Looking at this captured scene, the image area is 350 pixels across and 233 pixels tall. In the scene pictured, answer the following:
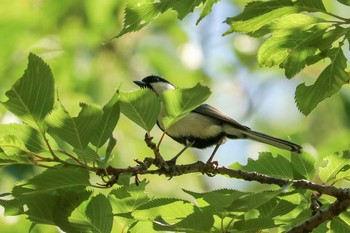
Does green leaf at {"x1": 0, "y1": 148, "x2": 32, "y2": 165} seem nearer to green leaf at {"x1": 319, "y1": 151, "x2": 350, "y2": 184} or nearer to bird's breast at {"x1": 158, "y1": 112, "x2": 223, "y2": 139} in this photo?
green leaf at {"x1": 319, "y1": 151, "x2": 350, "y2": 184}

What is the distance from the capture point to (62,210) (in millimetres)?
2342

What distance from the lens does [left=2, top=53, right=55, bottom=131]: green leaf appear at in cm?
214

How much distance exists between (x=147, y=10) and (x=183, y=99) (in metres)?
0.35

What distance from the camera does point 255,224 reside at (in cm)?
212

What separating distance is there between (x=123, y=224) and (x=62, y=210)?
0.23 m

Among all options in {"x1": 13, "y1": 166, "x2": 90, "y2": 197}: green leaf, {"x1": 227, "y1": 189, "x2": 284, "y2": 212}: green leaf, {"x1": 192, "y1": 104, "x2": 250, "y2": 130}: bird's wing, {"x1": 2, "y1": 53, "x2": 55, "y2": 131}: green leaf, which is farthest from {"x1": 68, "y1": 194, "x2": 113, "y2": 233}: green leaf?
{"x1": 192, "y1": 104, "x2": 250, "y2": 130}: bird's wing

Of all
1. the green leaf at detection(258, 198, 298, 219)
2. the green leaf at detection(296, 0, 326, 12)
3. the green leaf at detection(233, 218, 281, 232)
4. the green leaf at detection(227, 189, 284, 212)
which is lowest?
the green leaf at detection(233, 218, 281, 232)

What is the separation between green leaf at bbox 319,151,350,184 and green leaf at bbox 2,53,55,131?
3.43 feet

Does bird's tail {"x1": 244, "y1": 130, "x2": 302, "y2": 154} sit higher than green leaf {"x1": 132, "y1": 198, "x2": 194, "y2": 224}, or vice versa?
bird's tail {"x1": 244, "y1": 130, "x2": 302, "y2": 154}

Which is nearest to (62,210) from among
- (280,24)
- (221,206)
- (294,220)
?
(221,206)

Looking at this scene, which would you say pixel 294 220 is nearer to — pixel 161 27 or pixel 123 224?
pixel 123 224

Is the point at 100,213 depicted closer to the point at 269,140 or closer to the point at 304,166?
the point at 304,166

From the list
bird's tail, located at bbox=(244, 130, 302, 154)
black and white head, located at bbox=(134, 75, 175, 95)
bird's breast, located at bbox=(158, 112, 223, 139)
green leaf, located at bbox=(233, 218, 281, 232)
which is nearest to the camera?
green leaf, located at bbox=(233, 218, 281, 232)

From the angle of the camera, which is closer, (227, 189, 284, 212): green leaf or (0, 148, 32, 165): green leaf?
(227, 189, 284, 212): green leaf
